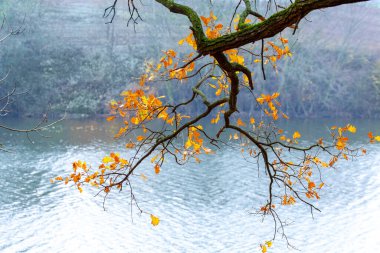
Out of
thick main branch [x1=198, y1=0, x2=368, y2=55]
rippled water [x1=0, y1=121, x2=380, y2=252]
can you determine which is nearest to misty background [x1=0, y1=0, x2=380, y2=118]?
rippled water [x1=0, y1=121, x2=380, y2=252]

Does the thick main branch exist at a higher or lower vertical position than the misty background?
lower

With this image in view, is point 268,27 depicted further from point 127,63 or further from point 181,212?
point 127,63

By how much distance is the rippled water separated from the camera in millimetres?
16016

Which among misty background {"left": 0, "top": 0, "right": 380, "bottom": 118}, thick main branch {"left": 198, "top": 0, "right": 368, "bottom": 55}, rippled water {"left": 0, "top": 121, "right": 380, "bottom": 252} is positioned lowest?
thick main branch {"left": 198, "top": 0, "right": 368, "bottom": 55}

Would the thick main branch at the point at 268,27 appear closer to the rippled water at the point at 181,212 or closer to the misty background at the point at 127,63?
the rippled water at the point at 181,212

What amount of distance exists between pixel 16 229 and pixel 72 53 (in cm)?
2573

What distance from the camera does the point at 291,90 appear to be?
39.0 meters

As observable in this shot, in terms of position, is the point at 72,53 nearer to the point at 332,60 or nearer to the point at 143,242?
the point at 332,60

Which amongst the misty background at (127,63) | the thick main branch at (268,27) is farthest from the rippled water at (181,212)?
the misty background at (127,63)

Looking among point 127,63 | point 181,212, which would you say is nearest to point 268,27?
point 181,212

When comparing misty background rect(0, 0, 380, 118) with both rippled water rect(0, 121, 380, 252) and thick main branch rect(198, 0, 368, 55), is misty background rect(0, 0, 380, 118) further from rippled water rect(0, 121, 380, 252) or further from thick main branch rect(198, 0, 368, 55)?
thick main branch rect(198, 0, 368, 55)

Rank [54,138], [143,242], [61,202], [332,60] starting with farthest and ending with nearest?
[332,60] < [54,138] < [61,202] < [143,242]

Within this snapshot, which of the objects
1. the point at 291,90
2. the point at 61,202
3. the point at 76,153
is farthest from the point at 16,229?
the point at 291,90

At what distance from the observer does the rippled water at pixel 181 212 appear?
1602cm
